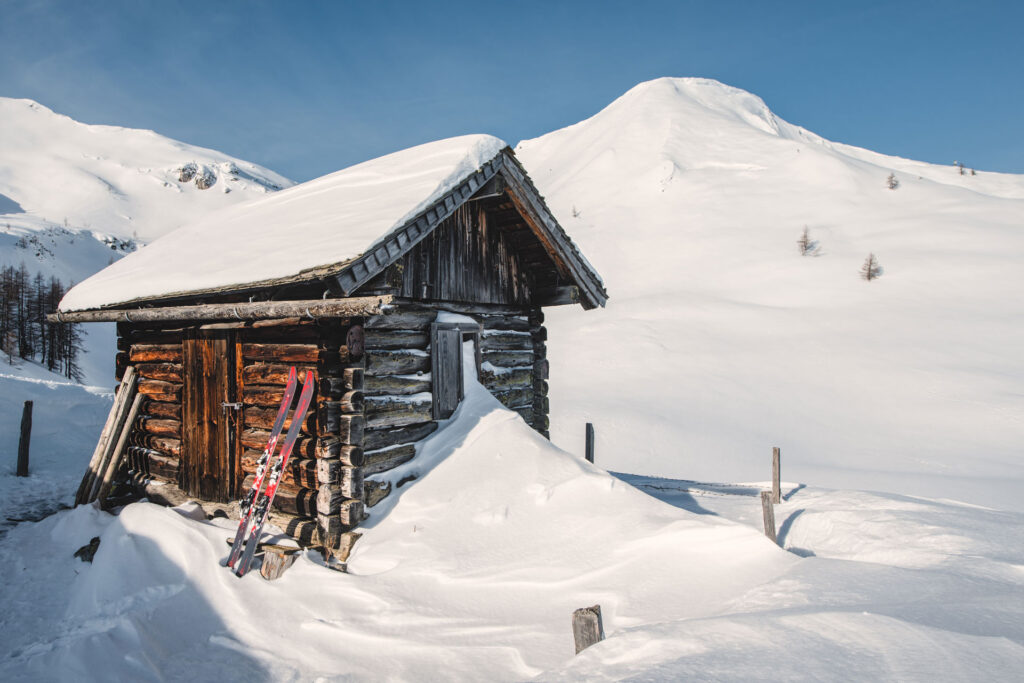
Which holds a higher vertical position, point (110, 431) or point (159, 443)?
point (110, 431)

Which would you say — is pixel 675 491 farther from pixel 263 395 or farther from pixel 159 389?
pixel 159 389

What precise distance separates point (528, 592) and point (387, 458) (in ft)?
8.83

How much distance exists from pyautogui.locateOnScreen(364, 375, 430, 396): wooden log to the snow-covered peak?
9449cm

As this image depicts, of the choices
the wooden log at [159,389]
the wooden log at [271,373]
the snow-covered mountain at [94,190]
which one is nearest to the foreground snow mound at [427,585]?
the wooden log at [271,373]

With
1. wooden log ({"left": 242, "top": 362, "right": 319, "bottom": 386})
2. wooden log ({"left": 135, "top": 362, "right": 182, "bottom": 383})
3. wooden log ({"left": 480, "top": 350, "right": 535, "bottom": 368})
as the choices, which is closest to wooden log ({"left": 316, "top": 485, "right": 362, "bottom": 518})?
wooden log ({"left": 242, "top": 362, "right": 319, "bottom": 386})

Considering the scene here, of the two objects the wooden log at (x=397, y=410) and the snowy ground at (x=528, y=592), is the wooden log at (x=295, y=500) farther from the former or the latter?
the wooden log at (x=397, y=410)

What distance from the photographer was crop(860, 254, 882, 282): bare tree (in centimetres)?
2806

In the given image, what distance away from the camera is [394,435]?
6.86m

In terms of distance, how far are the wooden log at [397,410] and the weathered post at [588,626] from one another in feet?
12.6

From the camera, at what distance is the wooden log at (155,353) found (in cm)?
813

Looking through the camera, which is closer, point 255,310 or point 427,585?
point 427,585

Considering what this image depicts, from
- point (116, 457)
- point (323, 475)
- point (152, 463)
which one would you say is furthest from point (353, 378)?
point (116, 457)

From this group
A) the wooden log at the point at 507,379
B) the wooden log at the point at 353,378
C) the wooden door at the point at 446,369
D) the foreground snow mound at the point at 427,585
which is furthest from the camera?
the wooden log at the point at 507,379

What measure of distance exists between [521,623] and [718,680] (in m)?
2.20
